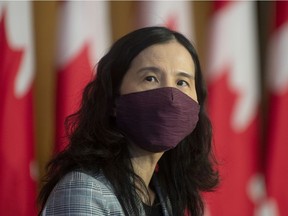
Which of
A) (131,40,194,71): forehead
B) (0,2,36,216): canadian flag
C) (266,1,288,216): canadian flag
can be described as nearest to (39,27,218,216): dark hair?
(131,40,194,71): forehead

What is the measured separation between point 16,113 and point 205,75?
23.7 inches

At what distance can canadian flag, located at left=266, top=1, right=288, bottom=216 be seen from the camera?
1.67 meters

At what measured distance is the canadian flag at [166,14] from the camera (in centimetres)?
159

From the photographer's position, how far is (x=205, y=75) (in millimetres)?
1666

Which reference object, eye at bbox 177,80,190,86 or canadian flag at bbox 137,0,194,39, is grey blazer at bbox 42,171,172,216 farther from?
canadian flag at bbox 137,0,194,39

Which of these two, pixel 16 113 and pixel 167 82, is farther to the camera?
pixel 16 113

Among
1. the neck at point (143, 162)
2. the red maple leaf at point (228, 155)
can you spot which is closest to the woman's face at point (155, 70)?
the neck at point (143, 162)

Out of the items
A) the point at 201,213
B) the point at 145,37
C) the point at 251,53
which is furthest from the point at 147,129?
the point at 251,53

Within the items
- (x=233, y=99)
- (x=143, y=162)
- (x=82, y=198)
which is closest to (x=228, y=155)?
(x=233, y=99)

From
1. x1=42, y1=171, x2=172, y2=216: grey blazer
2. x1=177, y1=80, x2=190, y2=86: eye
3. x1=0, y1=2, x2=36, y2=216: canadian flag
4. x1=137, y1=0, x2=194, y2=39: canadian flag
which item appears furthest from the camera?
x1=137, y1=0, x2=194, y2=39: canadian flag

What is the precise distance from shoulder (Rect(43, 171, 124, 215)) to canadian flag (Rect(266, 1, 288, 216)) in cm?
81

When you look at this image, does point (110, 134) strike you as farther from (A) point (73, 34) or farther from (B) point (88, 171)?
(A) point (73, 34)

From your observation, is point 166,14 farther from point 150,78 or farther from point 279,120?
point 150,78

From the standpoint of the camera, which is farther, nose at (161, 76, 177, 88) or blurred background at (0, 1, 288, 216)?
blurred background at (0, 1, 288, 216)
